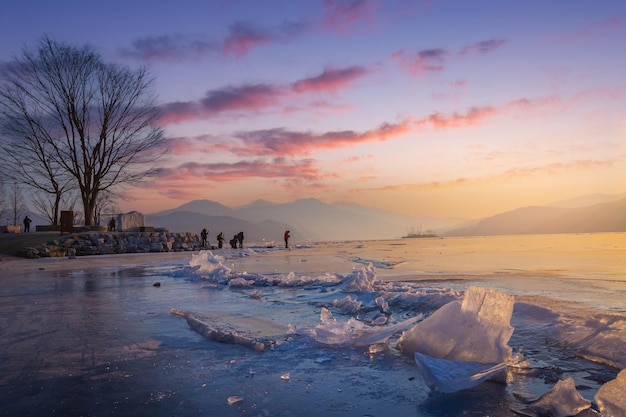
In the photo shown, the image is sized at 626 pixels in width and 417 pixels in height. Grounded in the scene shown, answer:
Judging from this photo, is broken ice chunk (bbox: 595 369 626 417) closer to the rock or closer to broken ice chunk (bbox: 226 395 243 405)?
broken ice chunk (bbox: 226 395 243 405)

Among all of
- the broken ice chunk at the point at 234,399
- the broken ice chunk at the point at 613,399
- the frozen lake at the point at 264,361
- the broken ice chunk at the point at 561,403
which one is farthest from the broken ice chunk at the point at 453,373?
the broken ice chunk at the point at 234,399

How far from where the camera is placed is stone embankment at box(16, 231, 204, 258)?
74.1 ft

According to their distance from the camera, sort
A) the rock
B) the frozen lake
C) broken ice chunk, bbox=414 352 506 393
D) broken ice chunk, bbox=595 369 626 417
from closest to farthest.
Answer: broken ice chunk, bbox=595 369 626 417 < the frozen lake < broken ice chunk, bbox=414 352 506 393 < the rock

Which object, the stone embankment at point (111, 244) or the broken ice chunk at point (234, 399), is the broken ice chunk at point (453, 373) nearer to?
the broken ice chunk at point (234, 399)

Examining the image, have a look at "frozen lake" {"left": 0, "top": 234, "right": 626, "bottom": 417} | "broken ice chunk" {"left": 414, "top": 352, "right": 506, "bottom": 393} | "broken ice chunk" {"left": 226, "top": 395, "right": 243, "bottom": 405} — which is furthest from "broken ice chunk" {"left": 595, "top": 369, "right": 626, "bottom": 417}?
"broken ice chunk" {"left": 226, "top": 395, "right": 243, "bottom": 405}

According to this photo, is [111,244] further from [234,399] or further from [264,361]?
[234,399]

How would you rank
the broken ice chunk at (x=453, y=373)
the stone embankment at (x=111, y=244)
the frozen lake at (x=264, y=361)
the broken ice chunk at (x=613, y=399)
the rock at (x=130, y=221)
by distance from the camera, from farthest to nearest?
1. the rock at (x=130, y=221)
2. the stone embankment at (x=111, y=244)
3. the broken ice chunk at (x=453, y=373)
4. the frozen lake at (x=264, y=361)
5. the broken ice chunk at (x=613, y=399)

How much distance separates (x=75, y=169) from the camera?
96.7ft

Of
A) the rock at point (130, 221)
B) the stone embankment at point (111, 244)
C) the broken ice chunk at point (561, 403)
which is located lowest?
the broken ice chunk at point (561, 403)

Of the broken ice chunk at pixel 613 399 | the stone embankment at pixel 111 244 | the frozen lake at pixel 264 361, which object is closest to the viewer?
the broken ice chunk at pixel 613 399

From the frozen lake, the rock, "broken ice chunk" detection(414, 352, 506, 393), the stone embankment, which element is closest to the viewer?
the frozen lake

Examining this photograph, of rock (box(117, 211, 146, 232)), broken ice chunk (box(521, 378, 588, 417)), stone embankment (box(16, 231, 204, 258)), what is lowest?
broken ice chunk (box(521, 378, 588, 417))

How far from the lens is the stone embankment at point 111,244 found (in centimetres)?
2259

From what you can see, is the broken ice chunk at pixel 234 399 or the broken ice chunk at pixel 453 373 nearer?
the broken ice chunk at pixel 234 399
